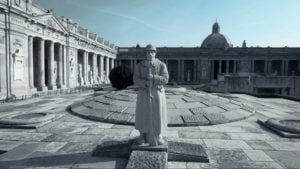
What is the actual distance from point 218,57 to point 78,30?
160ft

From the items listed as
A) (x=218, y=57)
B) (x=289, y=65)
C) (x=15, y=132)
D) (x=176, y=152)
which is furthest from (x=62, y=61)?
(x=289, y=65)

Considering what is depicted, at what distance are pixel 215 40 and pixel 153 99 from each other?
310ft

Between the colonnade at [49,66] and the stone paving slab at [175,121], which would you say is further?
the colonnade at [49,66]

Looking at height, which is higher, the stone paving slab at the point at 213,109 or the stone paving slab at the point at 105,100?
the stone paving slab at the point at 105,100

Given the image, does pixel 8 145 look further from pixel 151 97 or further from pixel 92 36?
pixel 92 36

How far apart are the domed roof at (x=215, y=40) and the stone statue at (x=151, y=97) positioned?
89775 mm

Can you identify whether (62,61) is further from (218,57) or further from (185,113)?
(218,57)

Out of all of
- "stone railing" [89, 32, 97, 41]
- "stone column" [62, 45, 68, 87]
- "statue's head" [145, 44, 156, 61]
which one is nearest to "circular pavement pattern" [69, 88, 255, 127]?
A: "statue's head" [145, 44, 156, 61]

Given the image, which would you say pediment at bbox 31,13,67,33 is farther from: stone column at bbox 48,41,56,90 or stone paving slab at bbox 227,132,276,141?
stone paving slab at bbox 227,132,276,141

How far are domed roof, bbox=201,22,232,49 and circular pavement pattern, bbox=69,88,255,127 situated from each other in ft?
267

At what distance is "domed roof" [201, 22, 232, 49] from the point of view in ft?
305

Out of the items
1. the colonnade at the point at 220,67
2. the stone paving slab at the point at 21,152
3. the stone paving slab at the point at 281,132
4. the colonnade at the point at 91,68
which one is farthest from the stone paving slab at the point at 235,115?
the colonnade at the point at 220,67

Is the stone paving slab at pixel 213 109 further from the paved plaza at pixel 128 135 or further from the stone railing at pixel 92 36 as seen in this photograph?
the stone railing at pixel 92 36

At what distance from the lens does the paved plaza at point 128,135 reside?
690cm
